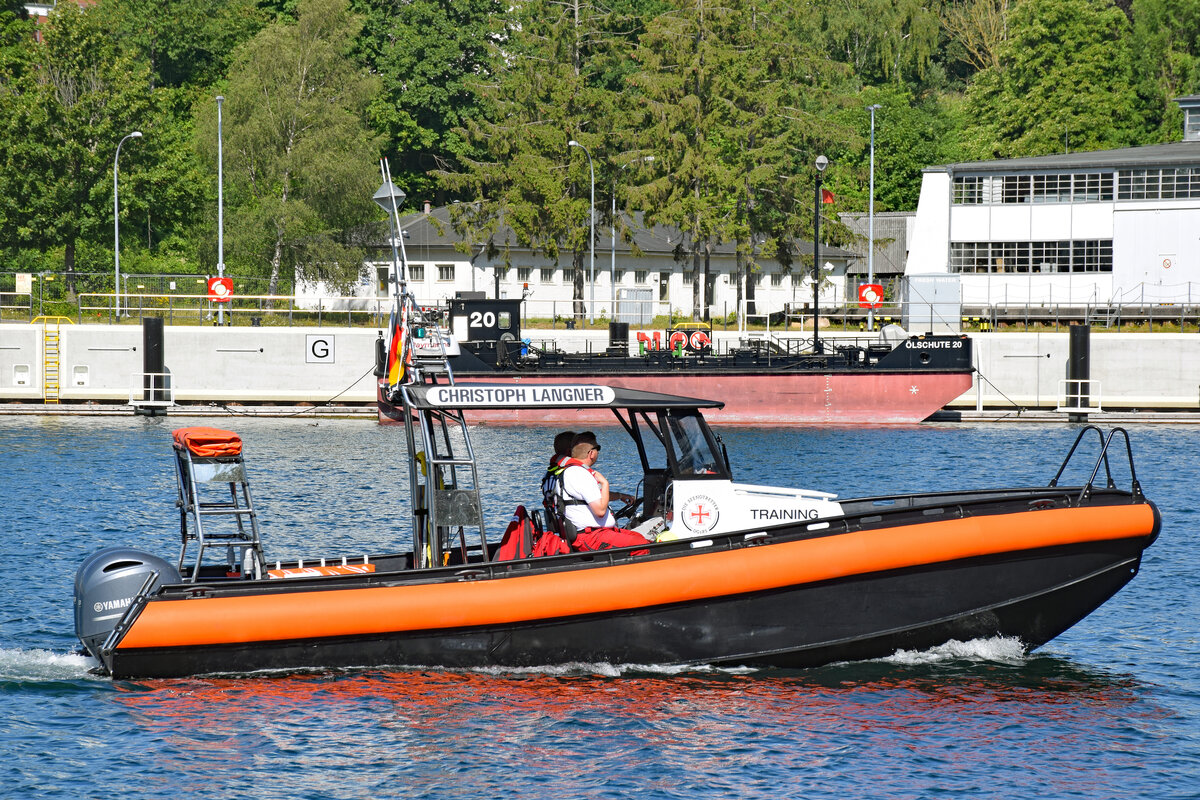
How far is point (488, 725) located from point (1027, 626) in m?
5.16

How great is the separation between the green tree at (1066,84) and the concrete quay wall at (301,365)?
2857cm

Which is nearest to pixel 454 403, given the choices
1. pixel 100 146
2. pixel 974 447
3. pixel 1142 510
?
pixel 1142 510

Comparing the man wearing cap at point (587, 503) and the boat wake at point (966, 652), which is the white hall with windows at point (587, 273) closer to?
the boat wake at point (966, 652)

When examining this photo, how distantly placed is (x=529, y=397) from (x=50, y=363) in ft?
115

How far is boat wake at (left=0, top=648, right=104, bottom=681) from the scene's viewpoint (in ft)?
41.6

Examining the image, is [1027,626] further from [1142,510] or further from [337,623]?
[337,623]

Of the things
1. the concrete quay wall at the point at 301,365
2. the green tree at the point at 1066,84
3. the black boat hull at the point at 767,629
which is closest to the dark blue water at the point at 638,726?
the black boat hull at the point at 767,629

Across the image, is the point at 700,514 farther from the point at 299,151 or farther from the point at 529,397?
the point at 299,151

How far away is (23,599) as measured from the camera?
1608cm

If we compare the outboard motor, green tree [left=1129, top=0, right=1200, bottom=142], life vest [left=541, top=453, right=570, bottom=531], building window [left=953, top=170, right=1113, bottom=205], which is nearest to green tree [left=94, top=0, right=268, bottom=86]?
building window [left=953, top=170, right=1113, bottom=205]

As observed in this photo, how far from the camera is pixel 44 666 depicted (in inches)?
511

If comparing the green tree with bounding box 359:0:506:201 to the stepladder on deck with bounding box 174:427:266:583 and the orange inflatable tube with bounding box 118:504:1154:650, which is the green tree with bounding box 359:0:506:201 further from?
the orange inflatable tube with bounding box 118:504:1154:650

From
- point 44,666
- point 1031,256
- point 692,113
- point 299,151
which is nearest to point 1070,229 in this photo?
point 1031,256

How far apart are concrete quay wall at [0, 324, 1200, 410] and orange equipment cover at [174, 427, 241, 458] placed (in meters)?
29.7
